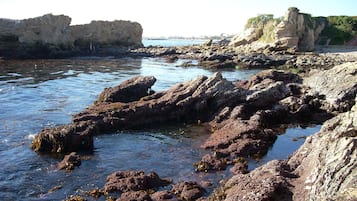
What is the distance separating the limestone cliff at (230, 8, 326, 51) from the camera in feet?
235

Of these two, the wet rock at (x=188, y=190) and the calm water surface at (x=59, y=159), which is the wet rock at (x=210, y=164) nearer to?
the calm water surface at (x=59, y=159)

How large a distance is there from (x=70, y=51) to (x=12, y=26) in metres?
12.0

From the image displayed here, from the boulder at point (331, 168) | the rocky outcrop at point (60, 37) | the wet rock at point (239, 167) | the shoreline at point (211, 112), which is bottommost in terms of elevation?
the wet rock at point (239, 167)

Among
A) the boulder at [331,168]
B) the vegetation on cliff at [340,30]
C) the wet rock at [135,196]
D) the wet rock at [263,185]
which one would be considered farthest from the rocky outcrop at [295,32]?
the wet rock at [135,196]

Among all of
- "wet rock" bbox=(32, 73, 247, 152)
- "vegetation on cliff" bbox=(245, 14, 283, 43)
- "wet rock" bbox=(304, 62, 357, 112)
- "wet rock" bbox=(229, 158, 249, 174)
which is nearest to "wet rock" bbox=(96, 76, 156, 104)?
"wet rock" bbox=(32, 73, 247, 152)

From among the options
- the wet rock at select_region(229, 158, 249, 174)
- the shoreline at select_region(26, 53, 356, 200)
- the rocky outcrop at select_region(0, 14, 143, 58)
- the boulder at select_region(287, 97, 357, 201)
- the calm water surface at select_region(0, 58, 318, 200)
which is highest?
the rocky outcrop at select_region(0, 14, 143, 58)

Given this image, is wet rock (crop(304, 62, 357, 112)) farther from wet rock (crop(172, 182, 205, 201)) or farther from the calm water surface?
wet rock (crop(172, 182, 205, 201))

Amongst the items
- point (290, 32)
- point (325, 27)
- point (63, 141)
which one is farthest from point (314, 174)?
point (325, 27)

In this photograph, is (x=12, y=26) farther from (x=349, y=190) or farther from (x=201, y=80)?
(x=349, y=190)

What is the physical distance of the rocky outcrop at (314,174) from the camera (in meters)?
8.02

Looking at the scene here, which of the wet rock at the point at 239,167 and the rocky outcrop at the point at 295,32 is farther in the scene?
the rocky outcrop at the point at 295,32

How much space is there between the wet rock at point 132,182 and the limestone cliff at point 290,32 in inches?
2411

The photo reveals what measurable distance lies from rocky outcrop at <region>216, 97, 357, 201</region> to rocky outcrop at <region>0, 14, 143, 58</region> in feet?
223

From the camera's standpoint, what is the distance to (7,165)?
15.9m
